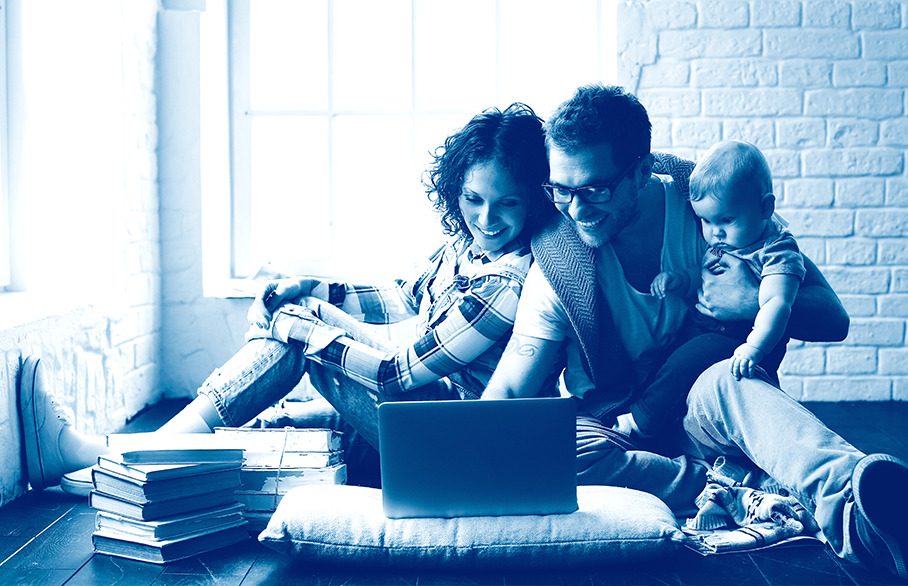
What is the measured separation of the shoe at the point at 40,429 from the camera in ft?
7.56

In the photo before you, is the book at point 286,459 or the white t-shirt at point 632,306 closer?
the white t-shirt at point 632,306

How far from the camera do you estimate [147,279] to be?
342 centimetres

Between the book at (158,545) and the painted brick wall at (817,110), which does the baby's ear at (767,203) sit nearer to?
the book at (158,545)

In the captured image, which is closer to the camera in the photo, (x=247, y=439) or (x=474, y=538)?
(x=474, y=538)

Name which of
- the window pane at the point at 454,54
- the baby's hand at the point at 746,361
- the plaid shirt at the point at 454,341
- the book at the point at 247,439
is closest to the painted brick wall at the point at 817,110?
the window pane at the point at 454,54

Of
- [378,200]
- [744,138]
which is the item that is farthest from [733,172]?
[378,200]

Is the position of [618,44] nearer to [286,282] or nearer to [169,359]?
[286,282]

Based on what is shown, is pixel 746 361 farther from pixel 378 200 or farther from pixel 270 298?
pixel 378 200

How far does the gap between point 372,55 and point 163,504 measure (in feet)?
7.84

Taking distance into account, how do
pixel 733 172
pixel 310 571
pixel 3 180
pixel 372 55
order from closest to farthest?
pixel 310 571
pixel 733 172
pixel 3 180
pixel 372 55

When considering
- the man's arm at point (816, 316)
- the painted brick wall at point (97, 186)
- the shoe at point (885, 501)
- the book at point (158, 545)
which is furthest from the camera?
the painted brick wall at point (97, 186)

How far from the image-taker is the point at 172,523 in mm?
1847

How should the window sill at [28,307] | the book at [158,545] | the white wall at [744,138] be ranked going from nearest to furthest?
the book at [158,545] < the window sill at [28,307] < the white wall at [744,138]

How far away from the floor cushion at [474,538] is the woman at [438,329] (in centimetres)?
39
